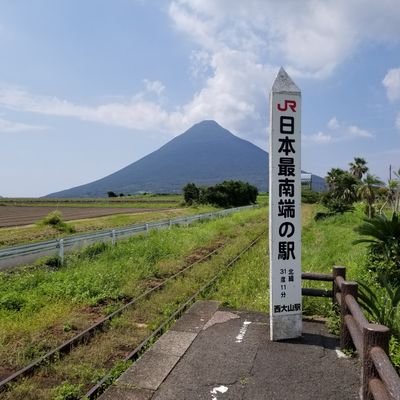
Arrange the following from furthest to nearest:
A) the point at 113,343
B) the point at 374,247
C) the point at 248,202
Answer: the point at 248,202, the point at 374,247, the point at 113,343

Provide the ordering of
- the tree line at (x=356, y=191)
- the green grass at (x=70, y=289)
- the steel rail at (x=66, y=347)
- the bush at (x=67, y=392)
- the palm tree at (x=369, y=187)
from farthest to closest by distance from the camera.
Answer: the palm tree at (x=369, y=187) → the tree line at (x=356, y=191) → the green grass at (x=70, y=289) → the steel rail at (x=66, y=347) → the bush at (x=67, y=392)

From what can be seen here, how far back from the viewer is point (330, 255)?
11.9 m

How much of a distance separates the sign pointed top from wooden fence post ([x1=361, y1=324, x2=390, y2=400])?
2944 mm

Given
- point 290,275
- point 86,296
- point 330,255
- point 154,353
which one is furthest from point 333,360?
point 330,255

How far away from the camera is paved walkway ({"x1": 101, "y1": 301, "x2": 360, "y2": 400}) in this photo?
3.96 metres

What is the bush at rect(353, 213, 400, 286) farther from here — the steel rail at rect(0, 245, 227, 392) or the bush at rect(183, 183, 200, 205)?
the bush at rect(183, 183, 200, 205)

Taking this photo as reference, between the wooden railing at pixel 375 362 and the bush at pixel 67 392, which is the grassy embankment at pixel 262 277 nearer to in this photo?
the wooden railing at pixel 375 362

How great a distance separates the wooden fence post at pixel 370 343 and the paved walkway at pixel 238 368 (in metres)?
0.67

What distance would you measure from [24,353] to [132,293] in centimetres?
326

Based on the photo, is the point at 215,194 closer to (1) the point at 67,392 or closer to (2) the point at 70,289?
(2) the point at 70,289

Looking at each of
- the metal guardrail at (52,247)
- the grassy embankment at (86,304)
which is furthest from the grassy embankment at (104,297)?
the metal guardrail at (52,247)

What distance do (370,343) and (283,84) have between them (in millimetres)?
3146

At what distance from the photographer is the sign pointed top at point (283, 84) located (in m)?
5.08

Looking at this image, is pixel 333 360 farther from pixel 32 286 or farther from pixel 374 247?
pixel 32 286
